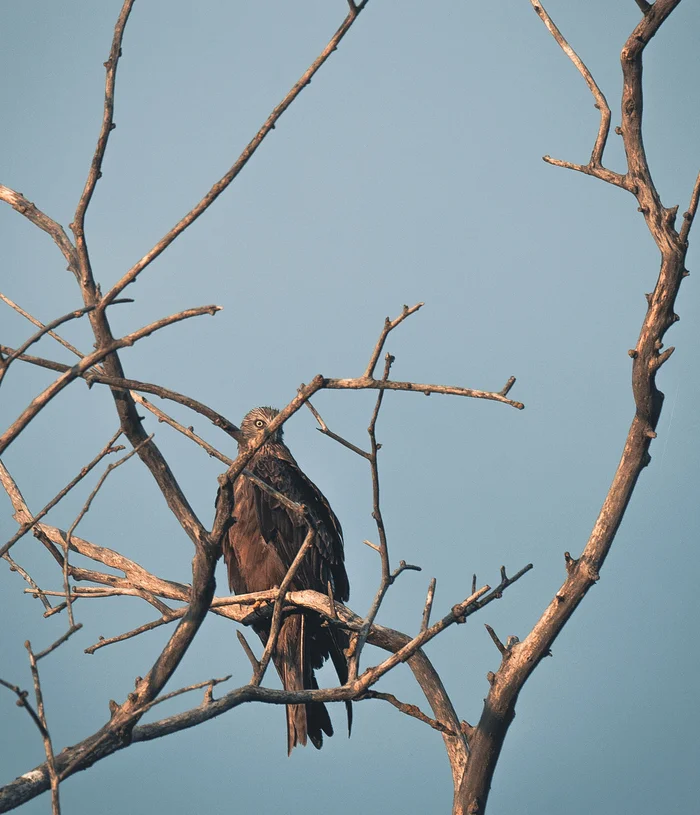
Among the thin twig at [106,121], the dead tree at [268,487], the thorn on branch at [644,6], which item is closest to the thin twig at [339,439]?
the dead tree at [268,487]

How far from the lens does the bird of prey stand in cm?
512

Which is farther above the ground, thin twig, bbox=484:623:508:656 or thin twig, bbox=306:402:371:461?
thin twig, bbox=306:402:371:461

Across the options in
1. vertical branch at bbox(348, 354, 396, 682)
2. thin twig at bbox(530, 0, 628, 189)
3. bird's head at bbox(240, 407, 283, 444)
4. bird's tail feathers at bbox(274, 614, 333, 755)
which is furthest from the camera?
bird's head at bbox(240, 407, 283, 444)

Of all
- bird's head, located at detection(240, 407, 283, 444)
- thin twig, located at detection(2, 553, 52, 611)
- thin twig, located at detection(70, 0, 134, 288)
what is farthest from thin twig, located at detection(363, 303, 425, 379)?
bird's head, located at detection(240, 407, 283, 444)

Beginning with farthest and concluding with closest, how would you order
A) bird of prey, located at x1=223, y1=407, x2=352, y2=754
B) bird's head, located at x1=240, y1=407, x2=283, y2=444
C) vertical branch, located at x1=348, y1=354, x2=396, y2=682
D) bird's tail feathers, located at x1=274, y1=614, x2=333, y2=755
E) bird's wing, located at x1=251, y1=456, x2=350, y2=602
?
bird's head, located at x1=240, y1=407, x2=283, y2=444
bird's wing, located at x1=251, y1=456, x2=350, y2=602
bird of prey, located at x1=223, y1=407, x2=352, y2=754
bird's tail feathers, located at x1=274, y1=614, x2=333, y2=755
vertical branch, located at x1=348, y1=354, x2=396, y2=682

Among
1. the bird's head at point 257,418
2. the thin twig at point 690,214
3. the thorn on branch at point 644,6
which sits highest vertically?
the bird's head at point 257,418

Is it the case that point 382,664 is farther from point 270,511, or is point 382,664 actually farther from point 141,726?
point 270,511

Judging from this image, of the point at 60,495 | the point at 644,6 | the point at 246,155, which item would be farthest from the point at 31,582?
the point at 644,6

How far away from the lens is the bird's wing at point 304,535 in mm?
5484

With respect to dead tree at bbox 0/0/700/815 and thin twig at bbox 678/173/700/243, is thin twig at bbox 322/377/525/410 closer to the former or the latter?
dead tree at bbox 0/0/700/815

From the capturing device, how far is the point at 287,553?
551 cm

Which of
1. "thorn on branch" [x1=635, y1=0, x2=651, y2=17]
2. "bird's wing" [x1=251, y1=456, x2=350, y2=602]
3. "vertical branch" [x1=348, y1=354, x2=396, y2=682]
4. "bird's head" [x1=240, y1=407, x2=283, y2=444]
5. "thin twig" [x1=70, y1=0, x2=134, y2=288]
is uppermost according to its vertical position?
"bird's head" [x1=240, y1=407, x2=283, y2=444]

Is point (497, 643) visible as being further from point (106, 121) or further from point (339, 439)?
point (106, 121)

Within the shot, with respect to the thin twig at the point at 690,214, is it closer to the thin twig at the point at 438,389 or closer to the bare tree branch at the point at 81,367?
the thin twig at the point at 438,389
